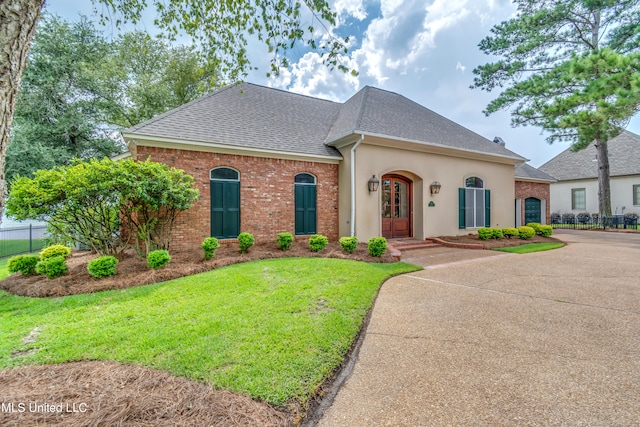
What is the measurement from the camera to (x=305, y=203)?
9680mm

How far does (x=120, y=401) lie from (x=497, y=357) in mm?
3423

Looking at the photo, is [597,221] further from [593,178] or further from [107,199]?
[107,199]

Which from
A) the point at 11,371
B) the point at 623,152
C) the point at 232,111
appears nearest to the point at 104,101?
the point at 232,111

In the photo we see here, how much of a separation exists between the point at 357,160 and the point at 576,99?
8400mm

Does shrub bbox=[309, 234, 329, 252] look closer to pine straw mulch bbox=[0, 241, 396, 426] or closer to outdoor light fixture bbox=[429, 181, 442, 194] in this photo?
outdoor light fixture bbox=[429, 181, 442, 194]

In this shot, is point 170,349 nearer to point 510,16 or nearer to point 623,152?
point 510,16

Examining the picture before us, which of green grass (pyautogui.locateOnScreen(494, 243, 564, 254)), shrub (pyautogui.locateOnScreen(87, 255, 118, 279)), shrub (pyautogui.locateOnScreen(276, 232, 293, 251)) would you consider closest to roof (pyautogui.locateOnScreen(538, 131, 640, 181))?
green grass (pyautogui.locateOnScreen(494, 243, 564, 254))

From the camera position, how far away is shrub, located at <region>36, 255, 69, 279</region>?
18.3 ft

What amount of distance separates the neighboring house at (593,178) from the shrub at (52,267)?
2964cm

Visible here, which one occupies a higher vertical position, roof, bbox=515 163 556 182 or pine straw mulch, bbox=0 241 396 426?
roof, bbox=515 163 556 182

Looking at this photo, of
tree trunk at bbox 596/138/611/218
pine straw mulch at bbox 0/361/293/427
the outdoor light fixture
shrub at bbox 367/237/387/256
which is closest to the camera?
pine straw mulch at bbox 0/361/293/427

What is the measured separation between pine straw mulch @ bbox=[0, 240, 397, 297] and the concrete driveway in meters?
3.20

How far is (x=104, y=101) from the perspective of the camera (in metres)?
14.8

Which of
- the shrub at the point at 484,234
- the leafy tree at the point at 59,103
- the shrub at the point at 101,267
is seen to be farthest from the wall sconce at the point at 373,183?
the leafy tree at the point at 59,103
